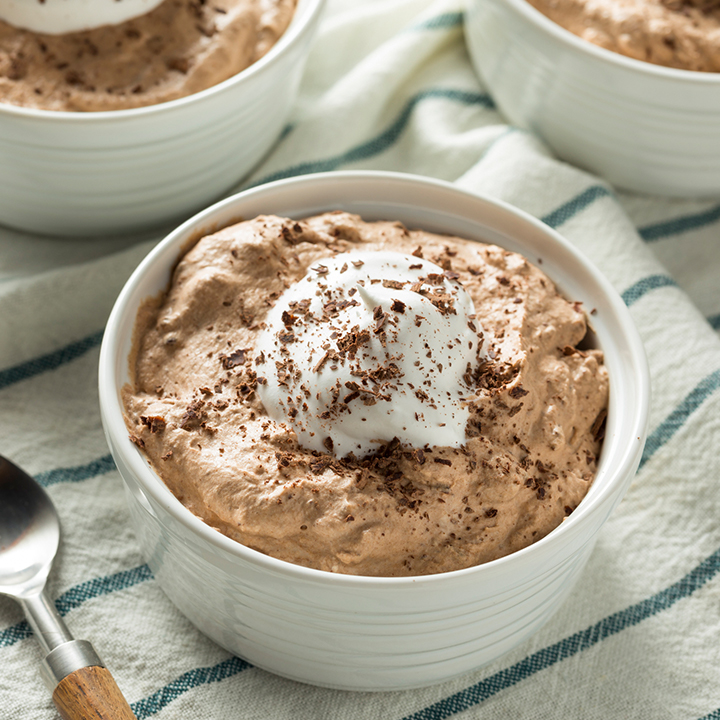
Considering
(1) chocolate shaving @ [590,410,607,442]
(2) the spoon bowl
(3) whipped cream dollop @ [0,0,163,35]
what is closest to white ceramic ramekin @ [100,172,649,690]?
(1) chocolate shaving @ [590,410,607,442]

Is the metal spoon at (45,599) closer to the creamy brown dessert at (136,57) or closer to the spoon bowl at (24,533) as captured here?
the spoon bowl at (24,533)

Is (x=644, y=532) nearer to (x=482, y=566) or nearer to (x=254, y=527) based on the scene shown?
(x=482, y=566)

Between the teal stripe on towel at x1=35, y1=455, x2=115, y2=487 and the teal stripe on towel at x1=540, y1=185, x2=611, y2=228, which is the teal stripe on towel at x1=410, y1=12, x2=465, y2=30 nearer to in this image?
the teal stripe on towel at x1=540, y1=185, x2=611, y2=228

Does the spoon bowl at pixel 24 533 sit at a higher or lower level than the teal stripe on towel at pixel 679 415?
lower

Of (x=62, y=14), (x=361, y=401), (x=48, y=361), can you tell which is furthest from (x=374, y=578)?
(x=62, y=14)

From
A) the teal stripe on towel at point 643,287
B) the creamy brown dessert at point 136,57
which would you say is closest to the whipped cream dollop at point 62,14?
the creamy brown dessert at point 136,57

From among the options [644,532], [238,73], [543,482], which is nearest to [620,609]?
[644,532]

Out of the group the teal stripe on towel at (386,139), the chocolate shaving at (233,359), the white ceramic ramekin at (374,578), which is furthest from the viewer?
the teal stripe on towel at (386,139)
